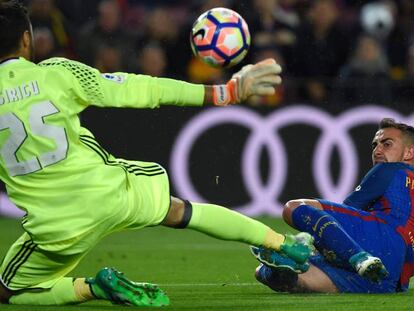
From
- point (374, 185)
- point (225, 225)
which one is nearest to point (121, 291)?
point (225, 225)

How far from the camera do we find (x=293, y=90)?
43.4 ft

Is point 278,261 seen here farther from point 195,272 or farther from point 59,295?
point 195,272

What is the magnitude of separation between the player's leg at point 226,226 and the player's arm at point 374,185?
0.81 meters

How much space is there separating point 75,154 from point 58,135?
0.45 feet

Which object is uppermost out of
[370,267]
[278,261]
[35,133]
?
[35,133]

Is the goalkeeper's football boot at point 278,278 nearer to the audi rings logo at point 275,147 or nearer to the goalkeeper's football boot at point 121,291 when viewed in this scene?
the goalkeeper's football boot at point 121,291

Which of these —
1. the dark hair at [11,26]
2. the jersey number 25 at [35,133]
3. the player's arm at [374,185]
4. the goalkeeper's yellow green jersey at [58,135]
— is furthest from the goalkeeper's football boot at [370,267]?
the dark hair at [11,26]

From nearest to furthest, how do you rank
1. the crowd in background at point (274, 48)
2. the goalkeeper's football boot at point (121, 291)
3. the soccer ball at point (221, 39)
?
the goalkeeper's football boot at point (121, 291) → the soccer ball at point (221, 39) → the crowd in background at point (274, 48)

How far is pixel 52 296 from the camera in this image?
6.12 meters

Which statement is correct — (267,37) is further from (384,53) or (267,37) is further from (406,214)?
(406,214)

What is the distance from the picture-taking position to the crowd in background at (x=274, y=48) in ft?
43.1

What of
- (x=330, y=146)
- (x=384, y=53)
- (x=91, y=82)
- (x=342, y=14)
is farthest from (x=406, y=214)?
(x=342, y=14)

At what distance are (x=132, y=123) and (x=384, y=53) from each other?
11.5 ft

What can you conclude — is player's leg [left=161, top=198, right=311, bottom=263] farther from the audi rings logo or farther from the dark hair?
the audi rings logo
